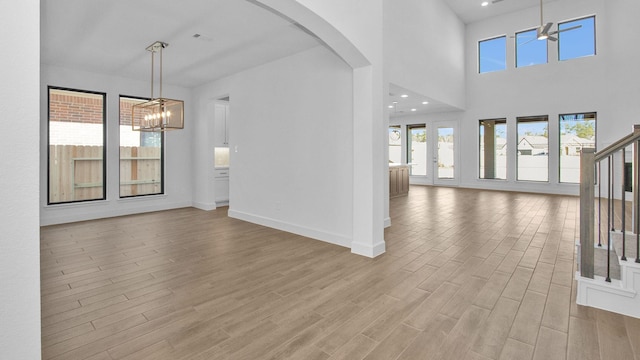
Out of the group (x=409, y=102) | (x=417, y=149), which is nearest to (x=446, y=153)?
(x=417, y=149)

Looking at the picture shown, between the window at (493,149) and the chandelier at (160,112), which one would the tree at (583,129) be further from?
the chandelier at (160,112)

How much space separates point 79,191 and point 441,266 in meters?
6.87

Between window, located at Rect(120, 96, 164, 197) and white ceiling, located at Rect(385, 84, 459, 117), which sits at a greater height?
white ceiling, located at Rect(385, 84, 459, 117)

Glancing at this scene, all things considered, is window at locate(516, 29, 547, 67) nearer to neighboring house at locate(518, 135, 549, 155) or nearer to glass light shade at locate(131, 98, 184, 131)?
neighboring house at locate(518, 135, 549, 155)

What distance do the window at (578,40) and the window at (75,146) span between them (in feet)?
39.3

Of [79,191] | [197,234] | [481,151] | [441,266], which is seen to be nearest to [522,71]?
[481,151]

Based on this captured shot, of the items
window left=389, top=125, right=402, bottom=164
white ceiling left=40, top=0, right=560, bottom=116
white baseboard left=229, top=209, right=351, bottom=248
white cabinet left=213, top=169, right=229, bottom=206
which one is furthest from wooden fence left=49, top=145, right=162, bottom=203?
window left=389, top=125, right=402, bottom=164

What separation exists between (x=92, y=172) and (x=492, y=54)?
11.7 m

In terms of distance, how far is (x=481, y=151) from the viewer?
10438 millimetres

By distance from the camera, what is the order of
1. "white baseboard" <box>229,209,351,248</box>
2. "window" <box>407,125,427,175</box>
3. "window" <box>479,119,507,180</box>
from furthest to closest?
"window" <box>407,125,427,175</box> < "window" <box>479,119,507,180</box> < "white baseboard" <box>229,209,351,248</box>

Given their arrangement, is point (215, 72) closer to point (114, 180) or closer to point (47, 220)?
point (114, 180)

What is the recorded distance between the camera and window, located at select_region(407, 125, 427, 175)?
38.3 ft

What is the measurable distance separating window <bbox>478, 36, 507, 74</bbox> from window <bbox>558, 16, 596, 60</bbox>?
1.43m

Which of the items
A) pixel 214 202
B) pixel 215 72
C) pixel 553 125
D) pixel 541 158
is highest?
pixel 215 72
